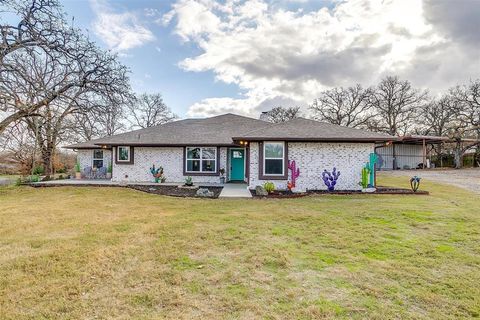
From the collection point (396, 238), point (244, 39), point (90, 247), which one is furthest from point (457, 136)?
point (90, 247)

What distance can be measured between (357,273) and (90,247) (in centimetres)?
425

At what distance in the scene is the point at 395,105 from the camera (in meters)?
35.8

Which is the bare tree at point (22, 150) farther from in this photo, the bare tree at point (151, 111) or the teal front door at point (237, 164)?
the bare tree at point (151, 111)

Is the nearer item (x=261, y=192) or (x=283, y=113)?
(x=261, y=192)

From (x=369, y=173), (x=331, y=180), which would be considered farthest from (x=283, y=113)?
(x=331, y=180)

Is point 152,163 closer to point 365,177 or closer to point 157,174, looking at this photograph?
point 157,174

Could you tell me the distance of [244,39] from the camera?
15570 millimetres

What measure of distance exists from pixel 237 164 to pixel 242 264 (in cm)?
1214

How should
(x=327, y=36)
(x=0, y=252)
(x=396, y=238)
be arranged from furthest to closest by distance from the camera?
(x=327, y=36) → (x=396, y=238) → (x=0, y=252)

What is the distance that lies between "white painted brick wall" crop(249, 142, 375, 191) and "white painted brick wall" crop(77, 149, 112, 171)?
12.8 metres

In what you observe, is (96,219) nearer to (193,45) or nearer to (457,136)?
(193,45)

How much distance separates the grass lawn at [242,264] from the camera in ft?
9.59

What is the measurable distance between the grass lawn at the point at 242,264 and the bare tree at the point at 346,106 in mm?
31676

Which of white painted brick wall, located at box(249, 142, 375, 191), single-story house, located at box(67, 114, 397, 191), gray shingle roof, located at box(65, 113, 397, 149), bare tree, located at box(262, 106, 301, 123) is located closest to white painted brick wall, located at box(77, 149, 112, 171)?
single-story house, located at box(67, 114, 397, 191)
